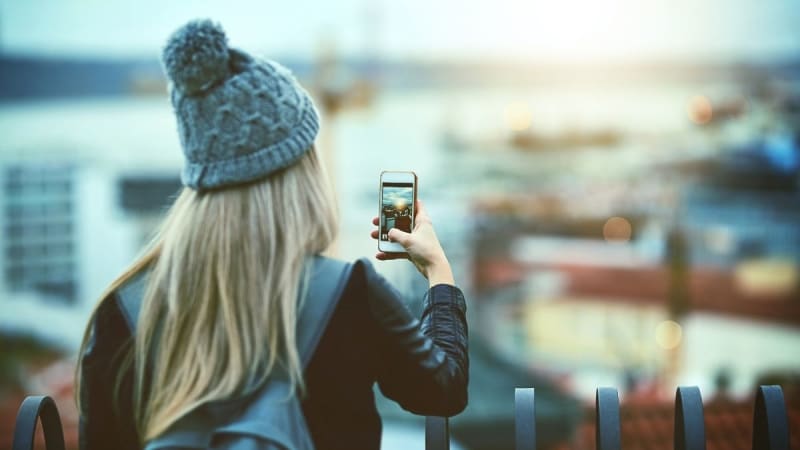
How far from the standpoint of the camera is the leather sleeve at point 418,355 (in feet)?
3.45

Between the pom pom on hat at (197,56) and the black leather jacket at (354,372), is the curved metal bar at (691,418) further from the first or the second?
the pom pom on hat at (197,56)

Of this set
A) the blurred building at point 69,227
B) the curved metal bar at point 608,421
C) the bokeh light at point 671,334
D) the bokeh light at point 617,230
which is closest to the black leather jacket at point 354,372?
the curved metal bar at point 608,421

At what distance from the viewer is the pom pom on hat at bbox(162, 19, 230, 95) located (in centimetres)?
104

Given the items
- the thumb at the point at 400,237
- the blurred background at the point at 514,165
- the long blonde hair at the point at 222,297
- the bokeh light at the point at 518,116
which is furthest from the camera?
the bokeh light at the point at 518,116

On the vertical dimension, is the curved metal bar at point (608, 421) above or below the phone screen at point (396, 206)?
below

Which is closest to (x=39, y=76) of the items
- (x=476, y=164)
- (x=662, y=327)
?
(x=476, y=164)

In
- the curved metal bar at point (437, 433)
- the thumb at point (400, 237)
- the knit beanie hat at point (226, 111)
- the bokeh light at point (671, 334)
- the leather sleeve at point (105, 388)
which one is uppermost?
the knit beanie hat at point (226, 111)

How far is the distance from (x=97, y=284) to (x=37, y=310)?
1.30 feet

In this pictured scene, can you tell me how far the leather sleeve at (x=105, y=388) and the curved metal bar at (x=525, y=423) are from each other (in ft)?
1.94

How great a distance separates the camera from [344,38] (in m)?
5.04

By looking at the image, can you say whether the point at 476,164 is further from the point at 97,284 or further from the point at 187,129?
the point at 187,129

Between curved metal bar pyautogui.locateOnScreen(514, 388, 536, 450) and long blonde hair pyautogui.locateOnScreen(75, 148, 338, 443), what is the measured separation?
45cm

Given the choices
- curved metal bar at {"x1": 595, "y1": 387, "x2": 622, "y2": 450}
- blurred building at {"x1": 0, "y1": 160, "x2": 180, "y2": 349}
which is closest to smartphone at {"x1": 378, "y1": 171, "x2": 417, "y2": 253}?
curved metal bar at {"x1": 595, "y1": 387, "x2": 622, "y2": 450}

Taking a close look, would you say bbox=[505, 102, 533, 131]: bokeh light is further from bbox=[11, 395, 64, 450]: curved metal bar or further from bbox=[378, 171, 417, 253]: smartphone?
bbox=[11, 395, 64, 450]: curved metal bar
